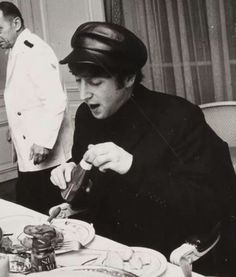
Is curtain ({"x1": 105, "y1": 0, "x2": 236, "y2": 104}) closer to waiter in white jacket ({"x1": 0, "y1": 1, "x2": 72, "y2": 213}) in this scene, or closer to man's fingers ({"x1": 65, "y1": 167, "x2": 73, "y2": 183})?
waiter in white jacket ({"x1": 0, "y1": 1, "x2": 72, "y2": 213})

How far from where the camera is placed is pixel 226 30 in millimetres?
2625

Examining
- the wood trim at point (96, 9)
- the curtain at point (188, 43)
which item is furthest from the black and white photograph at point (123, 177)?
the wood trim at point (96, 9)

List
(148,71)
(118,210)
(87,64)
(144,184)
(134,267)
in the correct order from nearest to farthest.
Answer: (134,267), (144,184), (87,64), (118,210), (148,71)

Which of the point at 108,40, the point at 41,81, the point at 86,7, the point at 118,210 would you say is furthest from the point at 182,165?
the point at 86,7

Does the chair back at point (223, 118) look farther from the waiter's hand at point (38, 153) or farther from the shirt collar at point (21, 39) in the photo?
the shirt collar at point (21, 39)

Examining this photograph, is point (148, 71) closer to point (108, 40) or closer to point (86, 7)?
point (86, 7)

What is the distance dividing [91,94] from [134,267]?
1.96ft

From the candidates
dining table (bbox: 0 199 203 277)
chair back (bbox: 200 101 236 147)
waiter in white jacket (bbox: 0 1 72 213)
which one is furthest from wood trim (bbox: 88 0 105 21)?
dining table (bbox: 0 199 203 277)

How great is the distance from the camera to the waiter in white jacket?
254cm

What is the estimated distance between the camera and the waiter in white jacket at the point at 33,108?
2.54 metres

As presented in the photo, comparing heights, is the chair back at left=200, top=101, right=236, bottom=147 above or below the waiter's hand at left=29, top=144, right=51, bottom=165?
above

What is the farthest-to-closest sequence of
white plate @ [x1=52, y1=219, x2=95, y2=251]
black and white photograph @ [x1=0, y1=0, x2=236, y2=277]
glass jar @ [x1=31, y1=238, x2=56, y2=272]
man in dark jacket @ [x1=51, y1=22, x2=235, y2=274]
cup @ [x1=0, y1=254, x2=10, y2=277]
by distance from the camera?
man in dark jacket @ [x1=51, y1=22, x2=235, y2=274] < white plate @ [x1=52, y1=219, x2=95, y2=251] < black and white photograph @ [x1=0, y1=0, x2=236, y2=277] < glass jar @ [x1=31, y1=238, x2=56, y2=272] < cup @ [x1=0, y1=254, x2=10, y2=277]

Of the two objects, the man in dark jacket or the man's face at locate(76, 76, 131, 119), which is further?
the man's face at locate(76, 76, 131, 119)

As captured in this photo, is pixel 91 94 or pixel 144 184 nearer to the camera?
pixel 144 184
